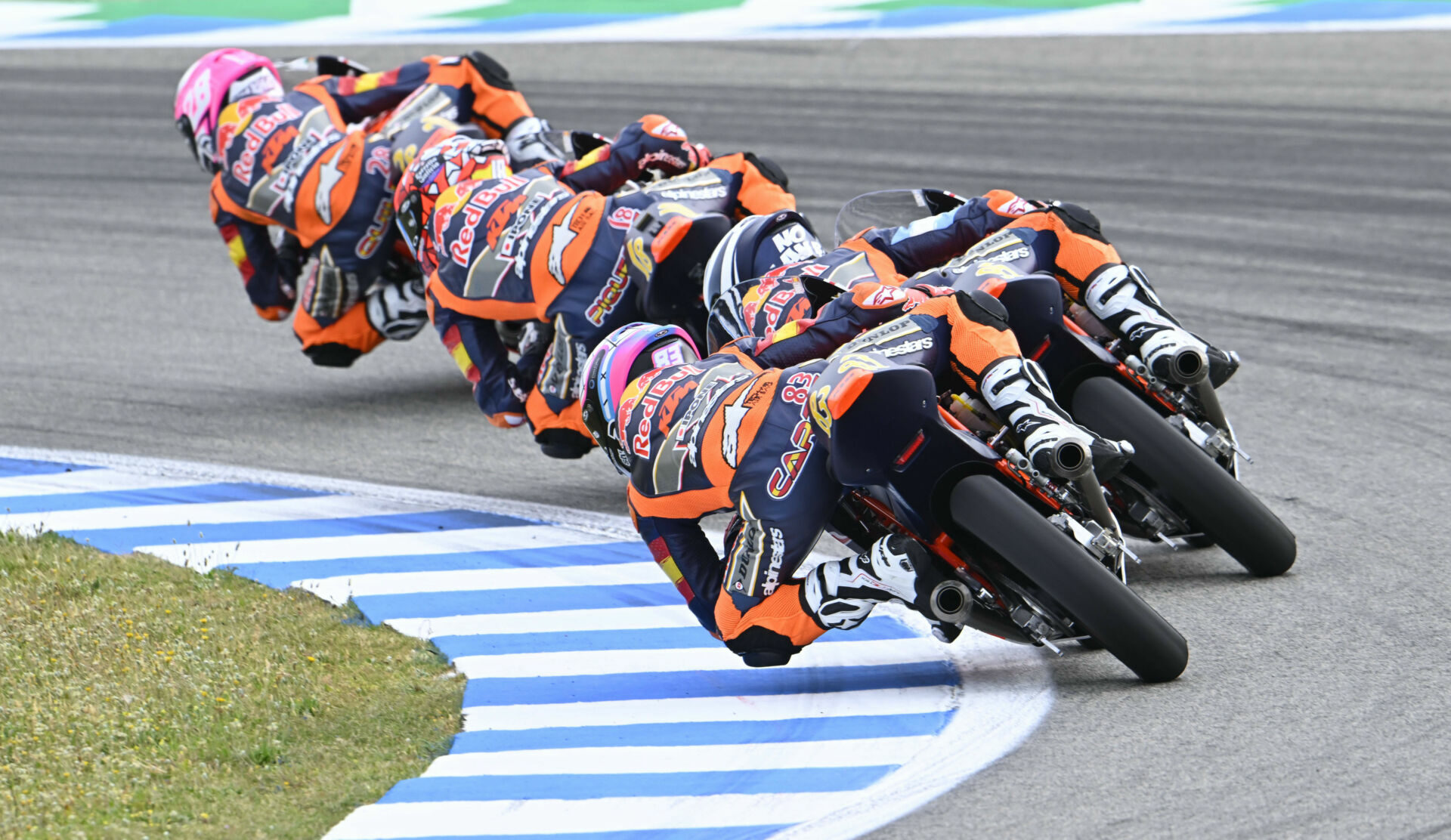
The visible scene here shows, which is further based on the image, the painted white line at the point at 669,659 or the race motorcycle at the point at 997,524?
the painted white line at the point at 669,659

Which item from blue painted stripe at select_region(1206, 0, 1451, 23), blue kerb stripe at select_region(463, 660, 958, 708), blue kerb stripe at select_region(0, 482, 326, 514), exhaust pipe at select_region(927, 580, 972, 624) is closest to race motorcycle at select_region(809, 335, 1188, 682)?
exhaust pipe at select_region(927, 580, 972, 624)

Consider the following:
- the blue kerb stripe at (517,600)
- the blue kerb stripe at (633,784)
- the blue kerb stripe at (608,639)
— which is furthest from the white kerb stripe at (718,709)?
the blue kerb stripe at (517,600)

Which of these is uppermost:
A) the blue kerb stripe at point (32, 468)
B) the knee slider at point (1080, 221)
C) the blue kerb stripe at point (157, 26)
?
the knee slider at point (1080, 221)

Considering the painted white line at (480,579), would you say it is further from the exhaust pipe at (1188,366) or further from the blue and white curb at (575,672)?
the exhaust pipe at (1188,366)

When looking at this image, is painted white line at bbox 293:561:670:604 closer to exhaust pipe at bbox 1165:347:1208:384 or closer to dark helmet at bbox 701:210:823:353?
dark helmet at bbox 701:210:823:353

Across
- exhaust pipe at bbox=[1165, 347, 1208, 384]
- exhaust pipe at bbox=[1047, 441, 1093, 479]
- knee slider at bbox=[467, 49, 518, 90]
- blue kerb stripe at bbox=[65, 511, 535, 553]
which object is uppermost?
exhaust pipe at bbox=[1047, 441, 1093, 479]

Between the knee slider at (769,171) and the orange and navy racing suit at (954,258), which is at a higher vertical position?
the orange and navy racing suit at (954,258)

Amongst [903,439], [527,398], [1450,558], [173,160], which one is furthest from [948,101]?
[903,439]

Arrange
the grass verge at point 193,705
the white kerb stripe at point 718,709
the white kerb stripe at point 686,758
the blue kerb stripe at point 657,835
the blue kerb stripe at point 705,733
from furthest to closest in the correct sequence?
the white kerb stripe at point 718,709, the blue kerb stripe at point 705,733, the white kerb stripe at point 686,758, the grass verge at point 193,705, the blue kerb stripe at point 657,835

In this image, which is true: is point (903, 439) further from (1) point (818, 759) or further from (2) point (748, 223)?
(2) point (748, 223)

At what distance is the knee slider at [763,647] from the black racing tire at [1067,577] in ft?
2.52

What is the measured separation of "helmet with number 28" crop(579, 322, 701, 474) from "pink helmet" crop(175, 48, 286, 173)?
493 cm

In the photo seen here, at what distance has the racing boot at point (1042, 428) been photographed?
5.79m

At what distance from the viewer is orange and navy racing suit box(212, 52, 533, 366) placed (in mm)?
10438
